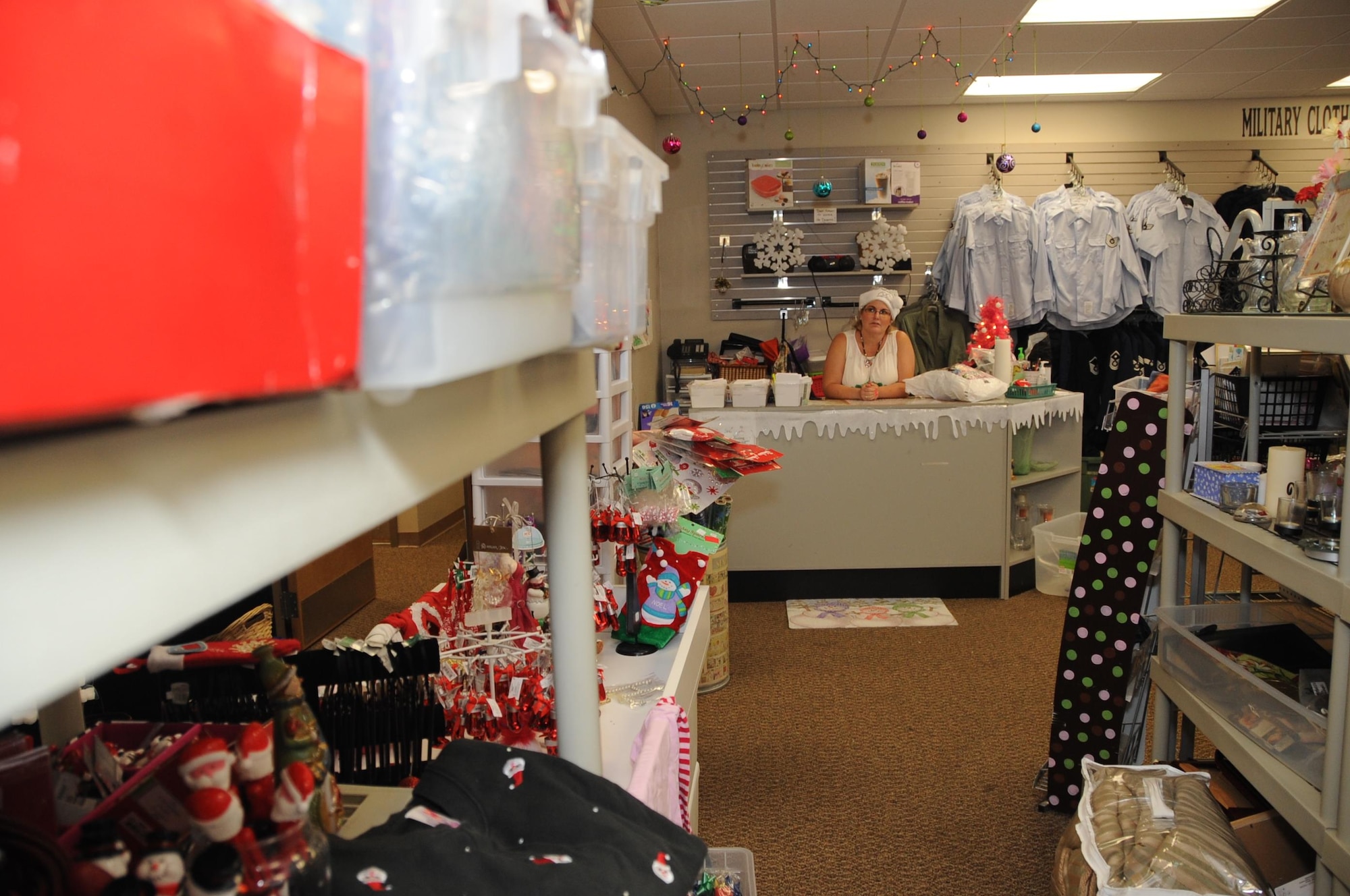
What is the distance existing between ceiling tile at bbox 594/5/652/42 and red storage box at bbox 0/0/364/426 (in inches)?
185

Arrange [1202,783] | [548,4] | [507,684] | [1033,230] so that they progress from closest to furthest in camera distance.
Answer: [548,4] → [507,684] → [1202,783] → [1033,230]

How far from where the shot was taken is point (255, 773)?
63cm

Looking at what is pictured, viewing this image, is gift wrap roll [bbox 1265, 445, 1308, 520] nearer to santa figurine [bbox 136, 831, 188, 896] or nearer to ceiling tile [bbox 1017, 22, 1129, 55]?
santa figurine [bbox 136, 831, 188, 896]

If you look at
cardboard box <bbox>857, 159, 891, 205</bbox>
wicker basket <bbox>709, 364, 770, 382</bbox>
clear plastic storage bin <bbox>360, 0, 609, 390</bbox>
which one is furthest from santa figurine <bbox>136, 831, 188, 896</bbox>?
cardboard box <bbox>857, 159, 891, 205</bbox>

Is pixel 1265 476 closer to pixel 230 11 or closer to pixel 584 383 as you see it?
pixel 584 383

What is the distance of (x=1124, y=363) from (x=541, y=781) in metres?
6.77

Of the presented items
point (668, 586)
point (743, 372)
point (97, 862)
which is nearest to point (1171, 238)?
point (743, 372)

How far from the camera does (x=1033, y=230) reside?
666 cm

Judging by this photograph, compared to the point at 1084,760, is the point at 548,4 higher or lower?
higher

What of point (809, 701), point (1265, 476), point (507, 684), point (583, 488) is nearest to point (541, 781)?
point (583, 488)

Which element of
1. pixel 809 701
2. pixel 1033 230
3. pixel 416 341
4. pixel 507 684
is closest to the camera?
pixel 416 341

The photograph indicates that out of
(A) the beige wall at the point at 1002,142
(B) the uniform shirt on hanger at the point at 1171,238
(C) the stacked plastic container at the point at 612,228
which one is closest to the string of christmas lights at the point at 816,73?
(A) the beige wall at the point at 1002,142

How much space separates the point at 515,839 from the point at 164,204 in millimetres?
680

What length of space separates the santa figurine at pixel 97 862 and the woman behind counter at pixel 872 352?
192 inches
